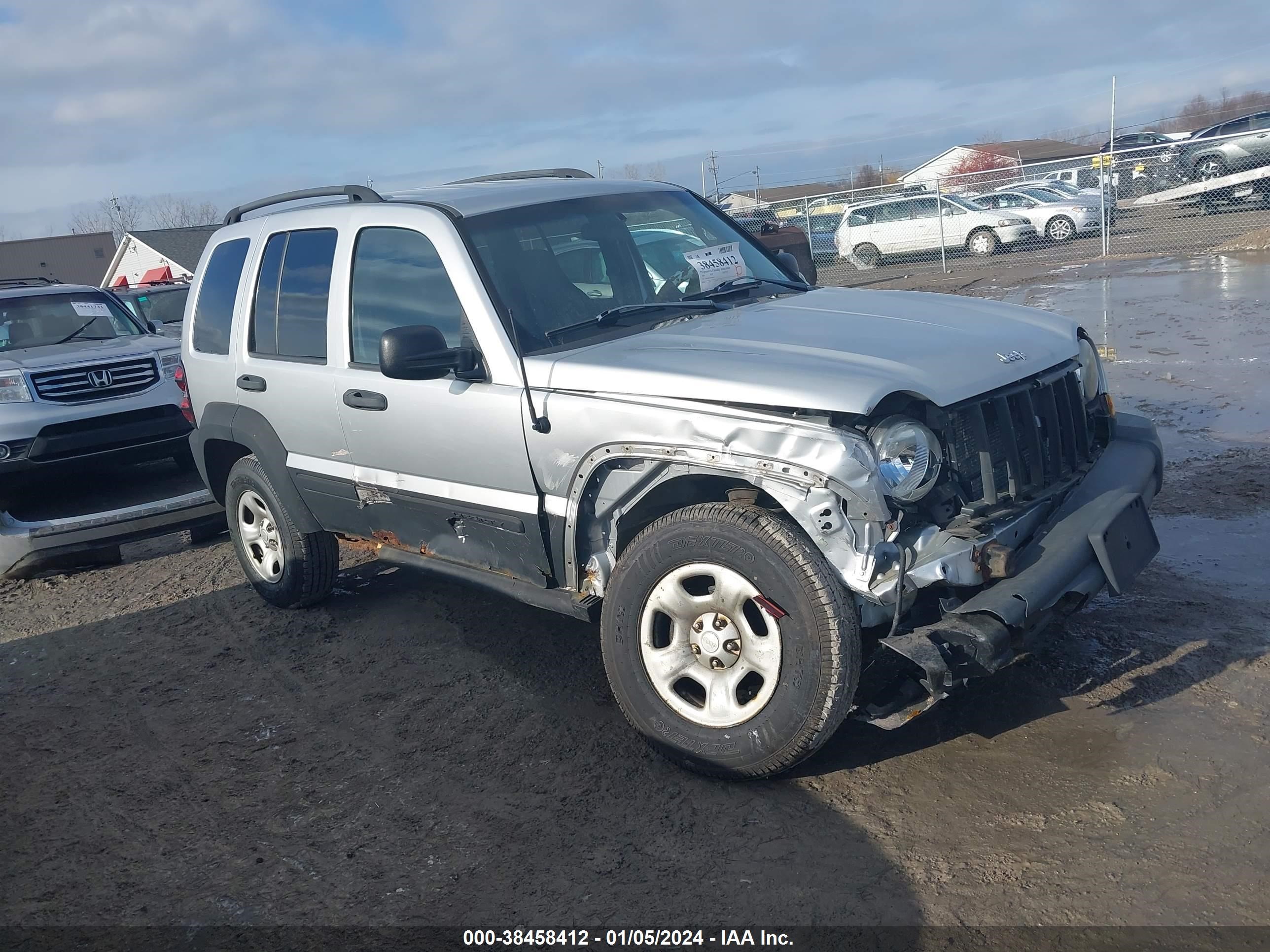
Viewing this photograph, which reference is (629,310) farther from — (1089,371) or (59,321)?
(59,321)

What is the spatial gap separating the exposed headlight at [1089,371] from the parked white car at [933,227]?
61.4 ft

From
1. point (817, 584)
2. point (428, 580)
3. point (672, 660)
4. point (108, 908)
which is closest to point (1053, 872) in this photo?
point (817, 584)

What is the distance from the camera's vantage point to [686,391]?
354 cm

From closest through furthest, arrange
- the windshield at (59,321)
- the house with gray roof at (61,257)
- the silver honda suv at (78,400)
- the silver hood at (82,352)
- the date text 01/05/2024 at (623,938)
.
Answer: the date text 01/05/2024 at (623,938) < the silver honda suv at (78,400) < the silver hood at (82,352) < the windshield at (59,321) < the house with gray roof at (61,257)

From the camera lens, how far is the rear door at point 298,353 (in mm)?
4941

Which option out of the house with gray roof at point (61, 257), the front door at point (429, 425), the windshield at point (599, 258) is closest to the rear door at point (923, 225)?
the windshield at point (599, 258)

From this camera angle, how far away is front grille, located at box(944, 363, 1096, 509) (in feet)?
11.6

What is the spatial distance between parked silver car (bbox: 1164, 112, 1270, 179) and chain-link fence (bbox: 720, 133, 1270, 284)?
0.03m

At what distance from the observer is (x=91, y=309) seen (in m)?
9.23

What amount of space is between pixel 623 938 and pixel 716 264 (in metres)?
2.98

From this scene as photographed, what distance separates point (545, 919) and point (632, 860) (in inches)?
14.5

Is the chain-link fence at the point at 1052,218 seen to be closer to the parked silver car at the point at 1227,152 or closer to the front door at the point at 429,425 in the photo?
the parked silver car at the point at 1227,152

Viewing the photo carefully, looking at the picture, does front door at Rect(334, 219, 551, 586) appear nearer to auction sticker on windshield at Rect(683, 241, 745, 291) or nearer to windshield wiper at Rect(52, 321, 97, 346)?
auction sticker on windshield at Rect(683, 241, 745, 291)

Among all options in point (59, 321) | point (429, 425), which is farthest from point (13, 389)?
point (429, 425)
